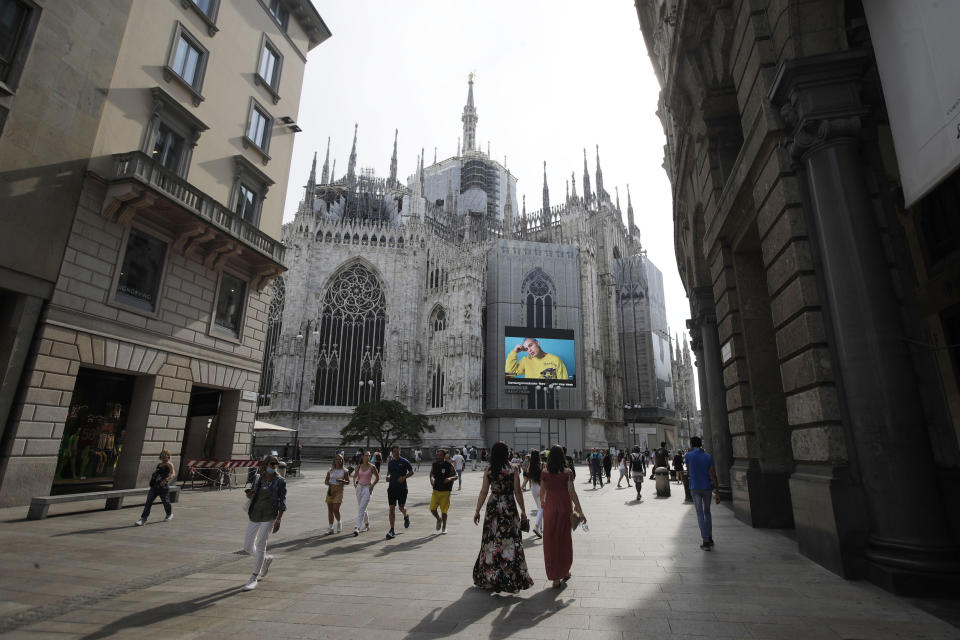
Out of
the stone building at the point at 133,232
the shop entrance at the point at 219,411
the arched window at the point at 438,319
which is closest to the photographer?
the stone building at the point at 133,232

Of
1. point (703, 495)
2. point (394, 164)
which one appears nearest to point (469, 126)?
point (394, 164)

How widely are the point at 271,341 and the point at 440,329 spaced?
16.1 meters

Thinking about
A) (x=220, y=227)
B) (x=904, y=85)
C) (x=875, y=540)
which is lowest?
(x=875, y=540)

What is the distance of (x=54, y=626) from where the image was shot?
4184mm

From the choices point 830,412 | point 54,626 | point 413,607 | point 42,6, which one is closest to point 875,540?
point 830,412

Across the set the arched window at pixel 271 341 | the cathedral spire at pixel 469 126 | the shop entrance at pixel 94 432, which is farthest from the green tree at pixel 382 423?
the cathedral spire at pixel 469 126

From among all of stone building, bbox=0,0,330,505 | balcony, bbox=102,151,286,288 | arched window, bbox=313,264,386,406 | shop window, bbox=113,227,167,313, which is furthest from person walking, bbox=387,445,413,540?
arched window, bbox=313,264,386,406

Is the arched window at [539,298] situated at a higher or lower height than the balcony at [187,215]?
higher

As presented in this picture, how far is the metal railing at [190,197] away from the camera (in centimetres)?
1216

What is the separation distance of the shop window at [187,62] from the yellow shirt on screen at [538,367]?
110 feet

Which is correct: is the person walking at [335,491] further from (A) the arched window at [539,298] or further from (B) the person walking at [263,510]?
(A) the arched window at [539,298]

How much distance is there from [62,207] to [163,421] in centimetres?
594

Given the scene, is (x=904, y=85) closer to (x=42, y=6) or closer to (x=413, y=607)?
(x=413, y=607)

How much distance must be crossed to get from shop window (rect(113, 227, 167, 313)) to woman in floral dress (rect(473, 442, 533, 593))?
1163 cm
